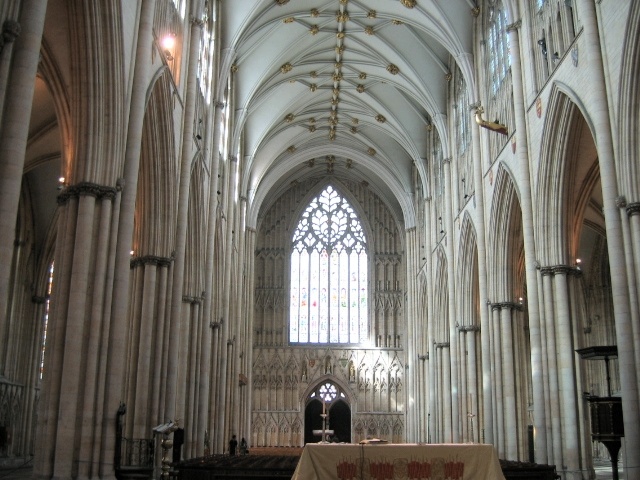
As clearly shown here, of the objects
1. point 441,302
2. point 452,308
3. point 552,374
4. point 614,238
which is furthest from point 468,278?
point 614,238

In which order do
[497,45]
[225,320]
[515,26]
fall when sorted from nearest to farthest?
[515,26] < [497,45] < [225,320]

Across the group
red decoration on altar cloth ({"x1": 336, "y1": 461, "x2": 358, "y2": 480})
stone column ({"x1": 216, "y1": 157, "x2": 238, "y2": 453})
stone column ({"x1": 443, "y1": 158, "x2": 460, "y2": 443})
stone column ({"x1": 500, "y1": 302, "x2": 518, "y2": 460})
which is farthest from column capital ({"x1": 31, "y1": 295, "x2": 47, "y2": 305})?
red decoration on altar cloth ({"x1": 336, "y1": 461, "x2": 358, "y2": 480})

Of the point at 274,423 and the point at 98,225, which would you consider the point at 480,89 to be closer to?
the point at 98,225

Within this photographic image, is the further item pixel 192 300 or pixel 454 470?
pixel 192 300

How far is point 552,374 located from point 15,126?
13.0m

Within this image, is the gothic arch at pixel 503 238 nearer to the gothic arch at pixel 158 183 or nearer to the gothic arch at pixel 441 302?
the gothic arch at pixel 441 302

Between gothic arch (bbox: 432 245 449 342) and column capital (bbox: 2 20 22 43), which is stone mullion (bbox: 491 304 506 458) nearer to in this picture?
gothic arch (bbox: 432 245 449 342)

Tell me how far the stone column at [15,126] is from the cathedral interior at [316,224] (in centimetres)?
3

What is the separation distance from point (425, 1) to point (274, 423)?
22695 millimetres

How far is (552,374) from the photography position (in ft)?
55.4

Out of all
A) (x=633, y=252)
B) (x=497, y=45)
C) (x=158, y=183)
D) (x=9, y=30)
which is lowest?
(x=633, y=252)

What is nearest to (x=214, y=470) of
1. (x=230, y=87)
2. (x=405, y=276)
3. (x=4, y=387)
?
(x=4, y=387)

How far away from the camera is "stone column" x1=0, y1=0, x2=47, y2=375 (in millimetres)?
8273

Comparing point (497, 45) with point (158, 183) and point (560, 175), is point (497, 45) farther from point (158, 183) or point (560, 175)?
point (158, 183)
